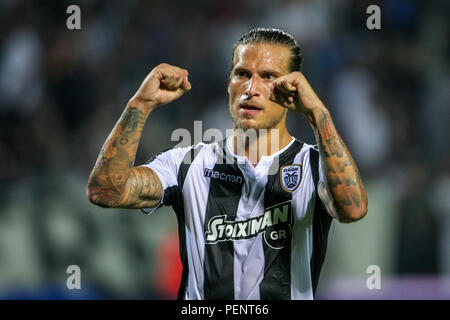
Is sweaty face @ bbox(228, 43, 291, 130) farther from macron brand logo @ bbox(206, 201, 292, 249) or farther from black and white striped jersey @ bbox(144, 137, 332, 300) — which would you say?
macron brand logo @ bbox(206, 201, 292, 249)

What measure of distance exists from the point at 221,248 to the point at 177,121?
435cm

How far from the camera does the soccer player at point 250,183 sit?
3.39 metres

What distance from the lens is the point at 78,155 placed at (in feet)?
25.0

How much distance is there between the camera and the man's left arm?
11.0 feet

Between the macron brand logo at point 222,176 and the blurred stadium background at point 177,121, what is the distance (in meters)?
2.95

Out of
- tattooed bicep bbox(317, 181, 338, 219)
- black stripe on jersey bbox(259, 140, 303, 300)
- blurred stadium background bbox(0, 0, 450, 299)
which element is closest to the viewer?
tattooed bicep bbox(317, 181, 338, 219)

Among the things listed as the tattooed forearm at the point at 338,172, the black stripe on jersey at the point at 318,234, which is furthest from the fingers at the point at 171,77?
the black stripe on jersey at the point at 318,234

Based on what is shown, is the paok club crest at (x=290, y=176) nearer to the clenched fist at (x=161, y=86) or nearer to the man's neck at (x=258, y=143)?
the man's neck at (x=258, y=143)

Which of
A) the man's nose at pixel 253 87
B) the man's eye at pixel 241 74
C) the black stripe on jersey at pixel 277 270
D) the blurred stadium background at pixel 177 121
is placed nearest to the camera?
the black stripe on jersey at pixel 277 270

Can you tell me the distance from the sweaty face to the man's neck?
49mm

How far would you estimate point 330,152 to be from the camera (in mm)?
3363

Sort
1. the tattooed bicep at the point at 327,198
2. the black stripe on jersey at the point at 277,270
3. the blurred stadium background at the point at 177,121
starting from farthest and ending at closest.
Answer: the blurred stadium background at the point at 177,121 → the black stripe on jersey at the point at 277,270 → the tattooed bicep at the point at 327,198

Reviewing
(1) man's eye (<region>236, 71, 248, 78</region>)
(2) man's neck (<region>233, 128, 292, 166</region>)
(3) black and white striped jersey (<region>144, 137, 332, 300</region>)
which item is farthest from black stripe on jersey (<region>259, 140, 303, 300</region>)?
(1) man's eye (<region>236, 71, 248, 78</region>)
